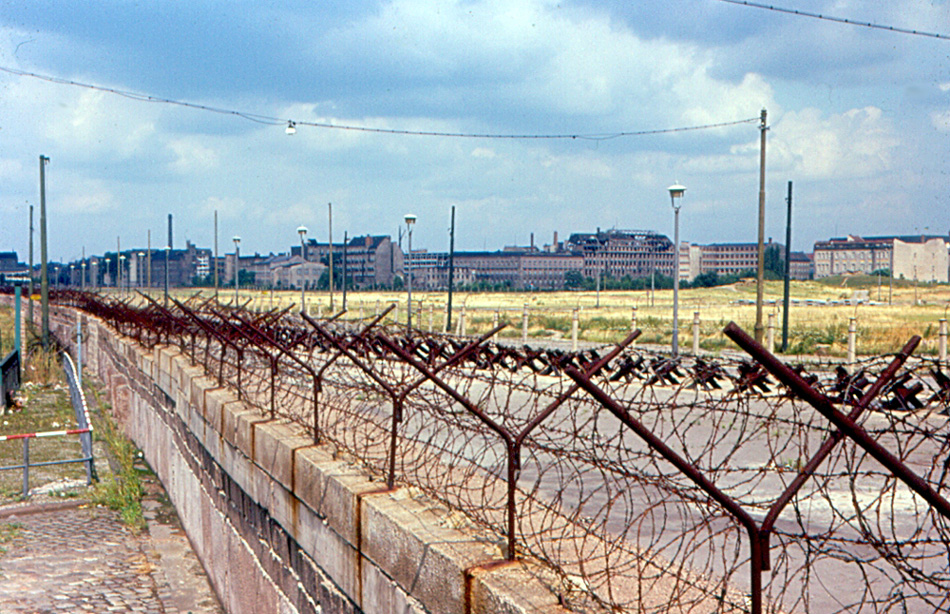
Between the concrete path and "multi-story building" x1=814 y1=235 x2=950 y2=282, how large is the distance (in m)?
116

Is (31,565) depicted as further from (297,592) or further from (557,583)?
(557,583)

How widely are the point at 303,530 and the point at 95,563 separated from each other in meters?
5.20

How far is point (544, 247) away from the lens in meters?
170

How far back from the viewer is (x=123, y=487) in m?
11.4

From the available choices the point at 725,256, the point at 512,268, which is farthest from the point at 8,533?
the point at 725,256

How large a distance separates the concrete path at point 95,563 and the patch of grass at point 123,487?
124 mm

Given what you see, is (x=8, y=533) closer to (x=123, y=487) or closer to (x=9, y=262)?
(x=123, y=487)

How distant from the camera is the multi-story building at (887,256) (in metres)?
126

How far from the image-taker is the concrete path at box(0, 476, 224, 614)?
25.9 feet

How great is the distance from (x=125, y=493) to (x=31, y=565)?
222 cm

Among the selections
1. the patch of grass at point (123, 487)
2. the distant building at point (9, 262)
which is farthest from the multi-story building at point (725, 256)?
the patch of grass at point (123, 487)

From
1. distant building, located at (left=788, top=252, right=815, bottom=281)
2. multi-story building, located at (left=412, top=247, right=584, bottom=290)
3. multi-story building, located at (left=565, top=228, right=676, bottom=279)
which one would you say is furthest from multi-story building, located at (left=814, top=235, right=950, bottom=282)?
multi-story building, located at (left=412, top=247, right=584, bottom=290)

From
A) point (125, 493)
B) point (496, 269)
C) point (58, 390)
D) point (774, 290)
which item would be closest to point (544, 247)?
point (496, 269)

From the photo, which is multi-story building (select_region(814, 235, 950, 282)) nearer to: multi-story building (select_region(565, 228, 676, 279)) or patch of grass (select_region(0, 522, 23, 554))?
multi-story building (select_region(565, 228, 676, 279))
